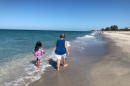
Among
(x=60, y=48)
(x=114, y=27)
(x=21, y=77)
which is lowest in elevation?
(x=21, y=77)

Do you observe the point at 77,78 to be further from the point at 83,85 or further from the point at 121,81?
the point at 121,81

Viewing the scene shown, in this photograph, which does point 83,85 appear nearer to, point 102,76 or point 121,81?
point 102,76

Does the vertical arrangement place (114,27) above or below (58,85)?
above

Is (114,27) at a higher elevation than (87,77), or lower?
higher

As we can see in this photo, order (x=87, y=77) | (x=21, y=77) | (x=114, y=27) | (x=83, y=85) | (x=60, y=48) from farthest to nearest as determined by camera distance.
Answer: (x=114, y=27) < (x=60, y=48) < (x=21, y=77) < (x=87, y=77) < (x=83, y=85)

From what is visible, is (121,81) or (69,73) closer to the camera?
(121,81)

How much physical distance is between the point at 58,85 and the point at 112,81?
200 cm

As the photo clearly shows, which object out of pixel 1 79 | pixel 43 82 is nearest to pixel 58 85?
pixel 43 82

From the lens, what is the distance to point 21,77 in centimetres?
413

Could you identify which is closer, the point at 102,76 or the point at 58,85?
the point at 58,85

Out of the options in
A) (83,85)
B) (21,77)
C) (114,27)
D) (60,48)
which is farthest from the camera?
(114,27)

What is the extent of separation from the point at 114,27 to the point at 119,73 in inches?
5044

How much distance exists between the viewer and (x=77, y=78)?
3773 millimetres

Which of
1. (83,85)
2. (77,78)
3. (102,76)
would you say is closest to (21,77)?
(77,78)
